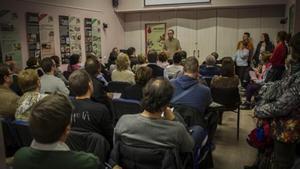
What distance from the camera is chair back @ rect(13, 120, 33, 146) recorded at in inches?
89.7

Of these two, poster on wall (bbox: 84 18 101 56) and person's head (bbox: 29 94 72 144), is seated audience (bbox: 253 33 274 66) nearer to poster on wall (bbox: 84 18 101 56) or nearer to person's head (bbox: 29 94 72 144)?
poster on wall (bbox: 84 18 101 56)

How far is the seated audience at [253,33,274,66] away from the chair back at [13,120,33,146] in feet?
19.5

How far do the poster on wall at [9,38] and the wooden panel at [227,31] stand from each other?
5.69m

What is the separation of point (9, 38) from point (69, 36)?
73.6 inches

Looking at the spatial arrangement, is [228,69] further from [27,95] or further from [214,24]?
[214,24]

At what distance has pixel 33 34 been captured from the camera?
237 inches

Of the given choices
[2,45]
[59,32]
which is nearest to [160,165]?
[2,45]

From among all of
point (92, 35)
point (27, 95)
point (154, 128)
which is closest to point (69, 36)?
point (92, 35)

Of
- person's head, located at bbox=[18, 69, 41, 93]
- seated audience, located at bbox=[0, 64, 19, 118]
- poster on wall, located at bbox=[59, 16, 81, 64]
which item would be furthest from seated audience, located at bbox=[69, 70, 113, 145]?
poster on wall, located at bbox=[59, 16, 81, 64]

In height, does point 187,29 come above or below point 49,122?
above

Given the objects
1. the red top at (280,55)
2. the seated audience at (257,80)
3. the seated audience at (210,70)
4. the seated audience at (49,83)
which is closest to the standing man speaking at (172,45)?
the seated audience at (257,80)

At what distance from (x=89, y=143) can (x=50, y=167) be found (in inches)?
32.7

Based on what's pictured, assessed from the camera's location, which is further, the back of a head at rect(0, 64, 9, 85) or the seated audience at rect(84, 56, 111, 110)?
the seated audience at rect(84, 56, 111, 110)

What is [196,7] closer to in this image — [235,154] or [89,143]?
[235,154]
